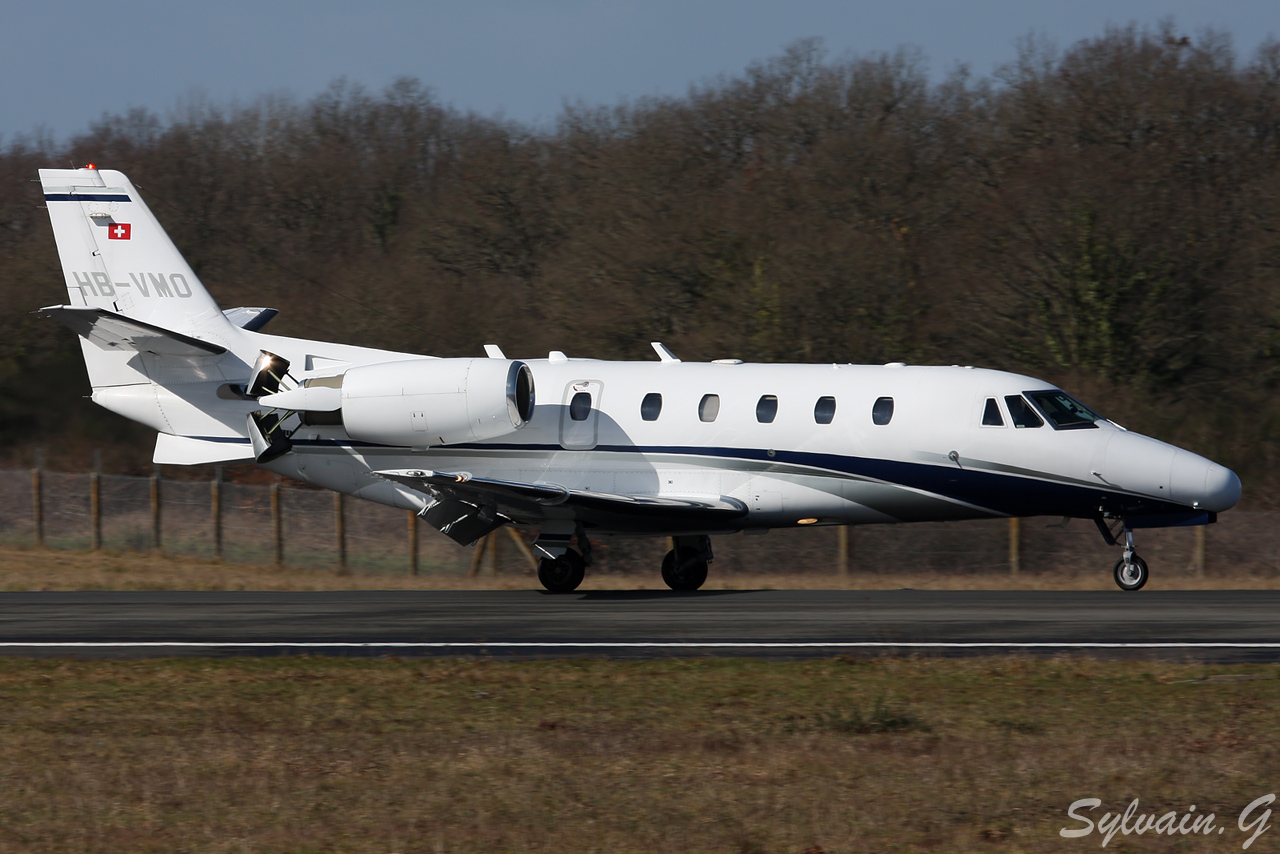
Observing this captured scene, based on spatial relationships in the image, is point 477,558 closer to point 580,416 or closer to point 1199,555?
point 580,416

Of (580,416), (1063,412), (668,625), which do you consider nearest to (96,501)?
(580,416)

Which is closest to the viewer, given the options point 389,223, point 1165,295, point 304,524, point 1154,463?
point 1154,463

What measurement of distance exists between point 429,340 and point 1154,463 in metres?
23.3

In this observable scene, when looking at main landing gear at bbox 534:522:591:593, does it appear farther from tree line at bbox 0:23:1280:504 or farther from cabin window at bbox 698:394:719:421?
tree line at bbox 0:23:1280:504

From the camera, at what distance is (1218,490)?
17312mm

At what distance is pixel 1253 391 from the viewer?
107ft

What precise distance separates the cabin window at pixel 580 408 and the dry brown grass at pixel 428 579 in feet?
11.7

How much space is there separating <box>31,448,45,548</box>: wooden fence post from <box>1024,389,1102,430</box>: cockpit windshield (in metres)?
20.3

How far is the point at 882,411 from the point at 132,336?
10623mm

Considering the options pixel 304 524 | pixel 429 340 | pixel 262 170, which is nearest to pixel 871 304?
pixel 429 340

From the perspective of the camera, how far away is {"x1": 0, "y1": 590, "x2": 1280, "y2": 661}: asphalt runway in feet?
41.2

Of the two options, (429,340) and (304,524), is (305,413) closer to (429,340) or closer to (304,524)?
(304,524)

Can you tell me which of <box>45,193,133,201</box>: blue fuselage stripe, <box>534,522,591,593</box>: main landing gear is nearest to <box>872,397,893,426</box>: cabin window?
<box>534,522,591,593</box>: main landing gear

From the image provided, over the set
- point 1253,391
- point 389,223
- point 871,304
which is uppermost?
point 389,223
